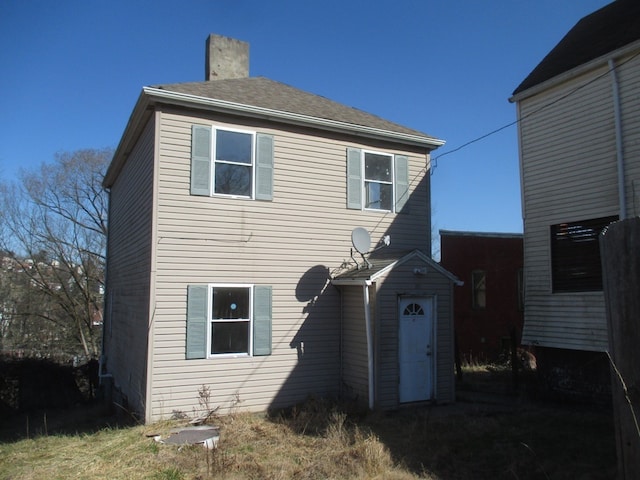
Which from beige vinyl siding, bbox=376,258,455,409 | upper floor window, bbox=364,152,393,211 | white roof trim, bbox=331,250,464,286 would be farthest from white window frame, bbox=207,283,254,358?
upper floor window, bbox=364,152,393,211

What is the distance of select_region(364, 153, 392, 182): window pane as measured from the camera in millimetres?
12023

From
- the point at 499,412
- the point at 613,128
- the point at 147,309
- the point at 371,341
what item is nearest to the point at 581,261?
the point at 613,128

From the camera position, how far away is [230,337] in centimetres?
1002

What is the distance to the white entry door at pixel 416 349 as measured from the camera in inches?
417

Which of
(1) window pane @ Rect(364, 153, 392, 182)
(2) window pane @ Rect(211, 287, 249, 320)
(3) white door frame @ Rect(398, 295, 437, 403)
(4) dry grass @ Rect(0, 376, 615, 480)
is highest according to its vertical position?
(1) window pane @ Rect(364, 153, 392, 182)

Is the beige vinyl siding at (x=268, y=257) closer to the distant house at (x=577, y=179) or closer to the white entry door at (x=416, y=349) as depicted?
the white entry door at (x=416, y=349)

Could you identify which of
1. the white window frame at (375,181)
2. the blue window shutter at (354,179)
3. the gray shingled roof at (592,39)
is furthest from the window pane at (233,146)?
the gray shingled roof at (592,39)

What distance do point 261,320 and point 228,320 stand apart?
25.9 inches

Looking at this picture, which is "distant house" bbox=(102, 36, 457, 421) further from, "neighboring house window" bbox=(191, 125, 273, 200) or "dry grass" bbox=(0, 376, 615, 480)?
"dry grass" bbox=(0, 376, 615, 480)

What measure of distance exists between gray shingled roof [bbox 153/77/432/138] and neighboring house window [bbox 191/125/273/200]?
2.33 feet

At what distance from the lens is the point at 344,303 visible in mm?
11117

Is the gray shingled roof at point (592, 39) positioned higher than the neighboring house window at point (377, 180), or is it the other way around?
the gray shingled roof at point (592, 39)

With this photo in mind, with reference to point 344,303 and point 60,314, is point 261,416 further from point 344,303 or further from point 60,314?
point 60,314

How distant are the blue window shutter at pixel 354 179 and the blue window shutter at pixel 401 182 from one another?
994mm
